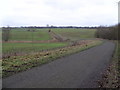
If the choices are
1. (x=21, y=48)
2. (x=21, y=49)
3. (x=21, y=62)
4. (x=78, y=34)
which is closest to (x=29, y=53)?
(x=21, y=62)

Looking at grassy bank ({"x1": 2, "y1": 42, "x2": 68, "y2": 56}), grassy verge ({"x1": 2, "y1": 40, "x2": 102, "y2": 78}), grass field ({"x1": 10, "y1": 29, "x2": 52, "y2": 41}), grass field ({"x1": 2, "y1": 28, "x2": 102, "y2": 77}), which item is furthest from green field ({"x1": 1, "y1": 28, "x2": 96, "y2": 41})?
grassy verge ({"x1": 2, "y1": 40, "x2": 102, "y2": 78})

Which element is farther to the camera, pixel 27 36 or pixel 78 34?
pixel 78 34

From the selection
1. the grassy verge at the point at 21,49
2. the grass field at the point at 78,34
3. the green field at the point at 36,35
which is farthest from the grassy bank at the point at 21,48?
the grass field at the point at 78,34

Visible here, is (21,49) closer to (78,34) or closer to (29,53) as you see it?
(29,53)

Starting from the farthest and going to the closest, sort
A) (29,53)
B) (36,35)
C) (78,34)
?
(78,34), (36,35), (29,53)

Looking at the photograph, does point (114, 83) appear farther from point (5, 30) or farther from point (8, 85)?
point (5, 30)

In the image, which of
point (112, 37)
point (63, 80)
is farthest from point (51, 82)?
point (112, 37)

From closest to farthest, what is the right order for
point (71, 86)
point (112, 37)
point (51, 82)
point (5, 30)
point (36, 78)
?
point (71, 86)
point (51, 82)
point (36, 78)
point (5, 30)
point (112, 37)

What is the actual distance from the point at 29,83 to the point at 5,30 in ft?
220

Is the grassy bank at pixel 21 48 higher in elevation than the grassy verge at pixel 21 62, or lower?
lower

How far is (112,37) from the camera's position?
3733 inches

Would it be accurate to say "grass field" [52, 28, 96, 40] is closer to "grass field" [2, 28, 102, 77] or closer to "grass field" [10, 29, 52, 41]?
"grass field" [10, 29, 52, 41]

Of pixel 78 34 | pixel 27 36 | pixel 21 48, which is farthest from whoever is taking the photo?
pixel 78 34

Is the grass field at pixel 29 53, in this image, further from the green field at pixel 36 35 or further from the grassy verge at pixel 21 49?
the green field at pixel 36 35
